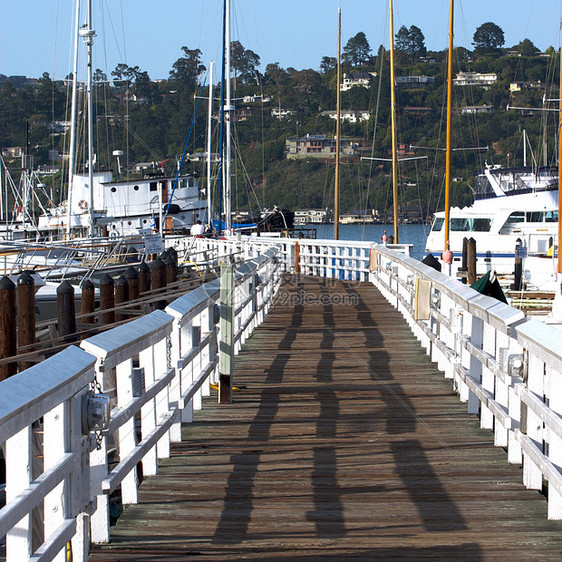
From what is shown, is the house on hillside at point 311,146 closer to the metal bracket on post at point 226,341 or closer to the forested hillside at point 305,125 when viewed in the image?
the forested hillside at point 305,125

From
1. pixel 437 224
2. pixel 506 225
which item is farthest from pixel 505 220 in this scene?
pixel 437 224

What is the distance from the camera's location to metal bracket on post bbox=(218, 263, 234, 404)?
8.97m

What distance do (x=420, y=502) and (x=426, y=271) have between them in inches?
242

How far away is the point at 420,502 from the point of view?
5.91m

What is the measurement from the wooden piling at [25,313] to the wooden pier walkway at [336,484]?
4109 millimetres

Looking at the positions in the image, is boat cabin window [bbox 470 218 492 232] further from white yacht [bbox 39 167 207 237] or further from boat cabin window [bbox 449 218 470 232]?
white yacht [bbox 39 167 207 237]

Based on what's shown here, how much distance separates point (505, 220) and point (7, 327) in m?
30.4

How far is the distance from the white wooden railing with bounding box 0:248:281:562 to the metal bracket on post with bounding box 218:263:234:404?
0.90m

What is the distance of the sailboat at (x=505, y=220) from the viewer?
35406 mm

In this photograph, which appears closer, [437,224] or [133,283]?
[133,283]

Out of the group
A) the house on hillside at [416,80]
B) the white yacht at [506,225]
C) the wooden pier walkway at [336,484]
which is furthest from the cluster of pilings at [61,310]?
the house on hillside at [416,80]

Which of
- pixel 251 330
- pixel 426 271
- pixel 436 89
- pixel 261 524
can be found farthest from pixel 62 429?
pixel 436 89

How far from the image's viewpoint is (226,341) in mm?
9055

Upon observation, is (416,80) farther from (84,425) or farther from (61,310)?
(84,425)
